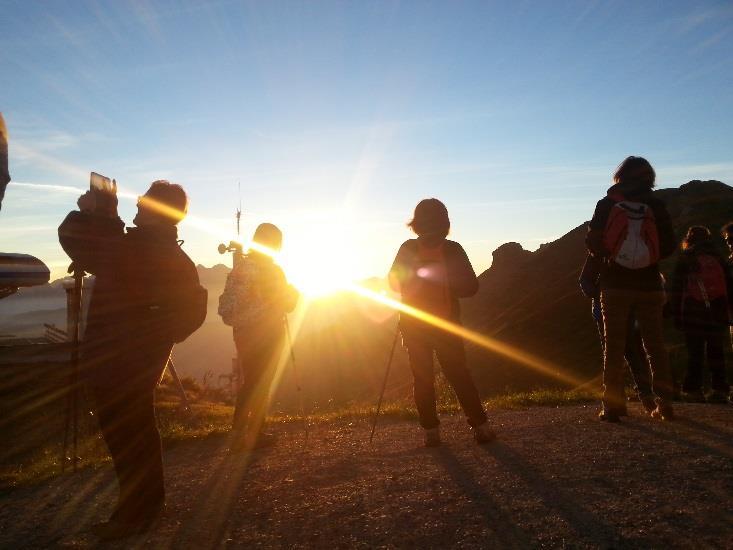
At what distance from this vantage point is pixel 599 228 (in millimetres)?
5793

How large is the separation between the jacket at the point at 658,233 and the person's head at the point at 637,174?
0.05m

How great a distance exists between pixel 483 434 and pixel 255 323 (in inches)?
99.4

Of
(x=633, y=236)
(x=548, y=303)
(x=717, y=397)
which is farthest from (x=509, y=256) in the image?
(x=633, y=236)

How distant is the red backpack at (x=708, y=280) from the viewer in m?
7.57

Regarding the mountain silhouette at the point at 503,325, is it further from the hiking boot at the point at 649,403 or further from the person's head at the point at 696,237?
the hiking boot at the point at 649,403

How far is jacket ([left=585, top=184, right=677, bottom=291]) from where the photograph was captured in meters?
5.75

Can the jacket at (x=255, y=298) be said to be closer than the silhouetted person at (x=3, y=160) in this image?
No

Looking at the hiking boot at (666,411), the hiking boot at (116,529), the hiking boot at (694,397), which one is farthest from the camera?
the hiking boot at (694,397)

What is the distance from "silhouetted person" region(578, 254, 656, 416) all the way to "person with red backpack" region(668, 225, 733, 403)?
51.1 inches

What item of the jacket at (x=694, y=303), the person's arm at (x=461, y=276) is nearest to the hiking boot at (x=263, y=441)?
the person's arm at (x=461, y=276)

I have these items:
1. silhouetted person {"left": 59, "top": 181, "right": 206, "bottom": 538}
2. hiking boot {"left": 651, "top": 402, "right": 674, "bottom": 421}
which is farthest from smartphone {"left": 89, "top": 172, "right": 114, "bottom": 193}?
hiking boot {"left": 651, "top": 402, "right": 674, "bottom": 421}

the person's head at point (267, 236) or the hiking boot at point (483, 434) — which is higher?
the person's head at point (267, 236)

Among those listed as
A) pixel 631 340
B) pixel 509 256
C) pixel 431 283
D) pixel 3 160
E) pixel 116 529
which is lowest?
pixel 116 529

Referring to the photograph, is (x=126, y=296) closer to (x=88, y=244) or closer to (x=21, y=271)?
(x=88, y=244)
